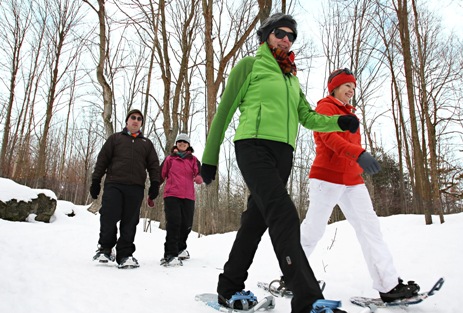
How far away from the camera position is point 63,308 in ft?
6.12

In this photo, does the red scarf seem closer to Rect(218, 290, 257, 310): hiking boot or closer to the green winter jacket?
the green winter jacket

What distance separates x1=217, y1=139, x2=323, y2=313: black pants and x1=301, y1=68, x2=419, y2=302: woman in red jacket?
66cm

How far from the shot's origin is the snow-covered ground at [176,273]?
83.4 inches

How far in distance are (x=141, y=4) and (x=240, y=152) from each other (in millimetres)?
8479

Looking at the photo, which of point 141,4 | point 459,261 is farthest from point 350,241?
point 141,4

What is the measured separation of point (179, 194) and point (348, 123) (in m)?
3.19

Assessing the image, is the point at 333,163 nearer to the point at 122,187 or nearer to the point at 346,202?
the point at 346,202

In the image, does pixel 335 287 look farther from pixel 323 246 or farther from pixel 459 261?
pixel 323 246

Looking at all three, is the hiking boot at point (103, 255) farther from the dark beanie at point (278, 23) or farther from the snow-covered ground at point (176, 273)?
the dark beanie at point (278, 23)

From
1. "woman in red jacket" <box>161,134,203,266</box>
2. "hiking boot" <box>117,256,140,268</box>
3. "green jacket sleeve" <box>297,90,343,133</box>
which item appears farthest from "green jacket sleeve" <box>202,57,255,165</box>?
"woman in red jacket" <box>161,134,203,266</box>

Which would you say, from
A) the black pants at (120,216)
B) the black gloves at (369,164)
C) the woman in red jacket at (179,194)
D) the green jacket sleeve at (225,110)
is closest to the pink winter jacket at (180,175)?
the woman in red jacket at (179,194)

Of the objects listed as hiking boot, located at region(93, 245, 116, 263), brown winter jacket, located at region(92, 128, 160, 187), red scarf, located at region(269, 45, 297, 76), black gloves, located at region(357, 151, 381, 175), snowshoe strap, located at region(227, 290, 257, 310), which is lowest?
hiking boot, located at region(93, 245, 116, 263)

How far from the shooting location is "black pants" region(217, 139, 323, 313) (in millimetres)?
1528

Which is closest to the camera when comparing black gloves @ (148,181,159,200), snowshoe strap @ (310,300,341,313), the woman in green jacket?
snowshoe strap @ (310,300,341,313)
